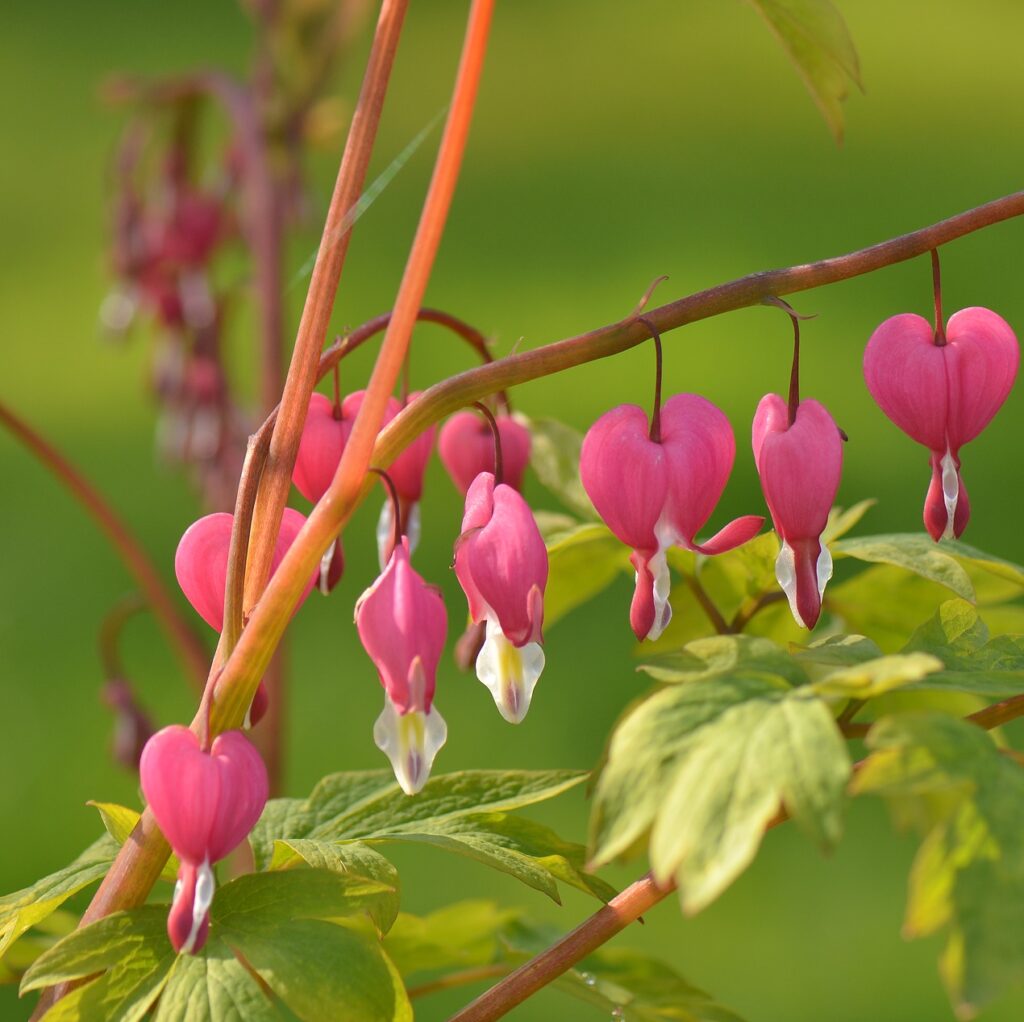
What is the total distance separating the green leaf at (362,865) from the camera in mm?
688

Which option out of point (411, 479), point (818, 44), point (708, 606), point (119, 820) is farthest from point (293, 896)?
point (818, 44)

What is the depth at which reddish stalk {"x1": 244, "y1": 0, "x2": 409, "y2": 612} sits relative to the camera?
689 mm

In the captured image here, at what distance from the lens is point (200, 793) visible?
636 millimetres

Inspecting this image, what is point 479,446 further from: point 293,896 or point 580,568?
point 293,896

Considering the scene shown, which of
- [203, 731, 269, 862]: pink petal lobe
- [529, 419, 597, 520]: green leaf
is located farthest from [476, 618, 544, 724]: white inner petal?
[529, 419, 597, 520]: green leaf

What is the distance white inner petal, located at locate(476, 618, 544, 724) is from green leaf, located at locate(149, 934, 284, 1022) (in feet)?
0.52

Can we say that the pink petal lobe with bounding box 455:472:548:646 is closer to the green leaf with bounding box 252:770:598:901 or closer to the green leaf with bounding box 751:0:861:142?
the green leaf with bounding box 252:770:598:901

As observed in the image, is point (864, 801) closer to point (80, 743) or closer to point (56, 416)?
point (80, 743)

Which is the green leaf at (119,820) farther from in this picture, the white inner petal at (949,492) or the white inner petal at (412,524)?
the white inner petal at (949,492)

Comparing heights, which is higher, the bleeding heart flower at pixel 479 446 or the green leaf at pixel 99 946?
the bleeding heart flower at pixel 479 446

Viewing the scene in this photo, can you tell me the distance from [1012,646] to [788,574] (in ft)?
0.35

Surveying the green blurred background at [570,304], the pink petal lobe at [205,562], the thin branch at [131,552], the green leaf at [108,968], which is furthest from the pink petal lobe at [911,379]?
the green blurred background at [570,304]

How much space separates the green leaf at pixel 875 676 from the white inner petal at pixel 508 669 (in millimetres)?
124

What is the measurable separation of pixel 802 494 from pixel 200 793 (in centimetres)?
30
